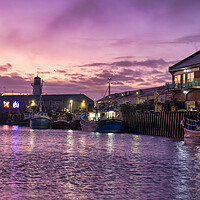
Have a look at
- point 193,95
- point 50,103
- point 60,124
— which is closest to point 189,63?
point 193,95

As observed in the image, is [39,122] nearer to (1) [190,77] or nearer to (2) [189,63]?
(2) [189,63]

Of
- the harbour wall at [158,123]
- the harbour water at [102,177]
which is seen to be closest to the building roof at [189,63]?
the harbour wall at [158,123]

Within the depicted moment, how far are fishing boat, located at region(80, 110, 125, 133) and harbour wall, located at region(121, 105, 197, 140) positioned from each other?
1.90 m

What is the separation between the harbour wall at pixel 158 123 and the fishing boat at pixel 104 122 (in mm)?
1904

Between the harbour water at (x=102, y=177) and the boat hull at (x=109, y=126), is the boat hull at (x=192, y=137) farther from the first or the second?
the boat hull at (x=109, y=126)

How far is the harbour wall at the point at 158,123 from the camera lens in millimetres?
43844

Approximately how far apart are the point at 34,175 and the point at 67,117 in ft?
275

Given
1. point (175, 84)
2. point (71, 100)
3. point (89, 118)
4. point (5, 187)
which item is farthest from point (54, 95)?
point (5, 187)

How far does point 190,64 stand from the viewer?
54781 mm

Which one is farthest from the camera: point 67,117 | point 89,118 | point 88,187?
point 67,117

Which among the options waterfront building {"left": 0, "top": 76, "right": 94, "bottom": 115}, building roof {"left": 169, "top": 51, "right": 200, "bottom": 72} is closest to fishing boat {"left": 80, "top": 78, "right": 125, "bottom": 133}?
building roof {"left": 169, "top": 51, "right": 200, "bottom": 72}

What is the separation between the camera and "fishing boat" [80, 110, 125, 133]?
203ft

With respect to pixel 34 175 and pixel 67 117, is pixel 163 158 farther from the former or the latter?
pixel 67 117

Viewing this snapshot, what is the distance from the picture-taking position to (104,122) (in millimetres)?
62938
